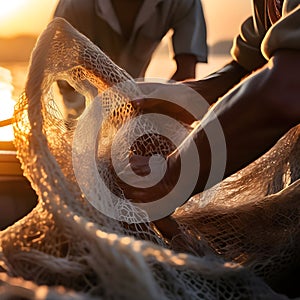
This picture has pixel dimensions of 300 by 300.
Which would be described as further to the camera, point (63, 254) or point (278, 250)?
point (278, 250)

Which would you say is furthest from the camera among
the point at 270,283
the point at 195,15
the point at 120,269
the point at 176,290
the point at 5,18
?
the point at 5,18

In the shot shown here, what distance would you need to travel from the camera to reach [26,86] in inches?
20.3

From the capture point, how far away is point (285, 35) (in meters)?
0.52

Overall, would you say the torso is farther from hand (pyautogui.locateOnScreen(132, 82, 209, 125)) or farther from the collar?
hand (pyautogui.locateOnScreen(132, 82, 209, 125))

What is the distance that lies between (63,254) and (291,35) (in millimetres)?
282

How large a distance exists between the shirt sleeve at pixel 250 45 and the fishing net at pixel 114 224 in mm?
209

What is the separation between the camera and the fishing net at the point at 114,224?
0.38 m


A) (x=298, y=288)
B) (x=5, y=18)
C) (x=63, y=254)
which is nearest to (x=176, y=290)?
(x=63, y=254)

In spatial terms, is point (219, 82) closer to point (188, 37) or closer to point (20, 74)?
point (188, 37)

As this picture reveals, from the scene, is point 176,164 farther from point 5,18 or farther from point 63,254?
point 5,18

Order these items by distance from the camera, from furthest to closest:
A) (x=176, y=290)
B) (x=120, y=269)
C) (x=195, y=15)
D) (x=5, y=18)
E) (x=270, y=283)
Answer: (x=5, y=18)
(x=195, y=15)
(x=270, y=283)
(x=176, y=290)
(x=120, y=269)

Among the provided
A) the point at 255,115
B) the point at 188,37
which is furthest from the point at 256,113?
the point at 188,37

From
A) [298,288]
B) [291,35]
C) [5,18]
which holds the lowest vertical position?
[298,288]

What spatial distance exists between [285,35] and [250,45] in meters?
0.40
